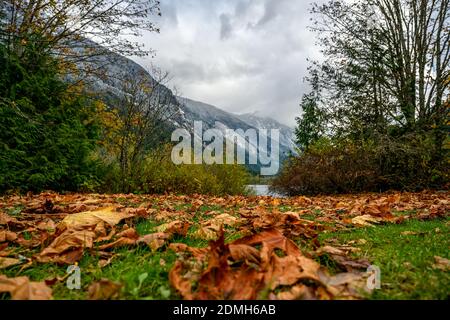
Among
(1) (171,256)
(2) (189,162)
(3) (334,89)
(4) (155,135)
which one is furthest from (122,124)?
(1) (171,256)

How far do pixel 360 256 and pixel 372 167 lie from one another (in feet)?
38.9

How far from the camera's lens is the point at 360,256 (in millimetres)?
1608

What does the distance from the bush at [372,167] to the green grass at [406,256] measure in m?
9.98

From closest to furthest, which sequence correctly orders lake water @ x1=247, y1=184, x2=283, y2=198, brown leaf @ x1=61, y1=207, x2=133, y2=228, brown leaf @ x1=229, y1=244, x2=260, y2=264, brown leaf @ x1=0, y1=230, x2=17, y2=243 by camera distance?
brown leaf @ x1=229, y1=244, x2=260, y2=264 < brown leaf @ x1=0, y1=230, x2=17, y2=243 < brown leaf @ x1=61, y1=207, x2=133, y2=228 < lake water @ x1=247, y1=184, x2=283, y2=198

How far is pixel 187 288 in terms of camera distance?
1102 millimetres

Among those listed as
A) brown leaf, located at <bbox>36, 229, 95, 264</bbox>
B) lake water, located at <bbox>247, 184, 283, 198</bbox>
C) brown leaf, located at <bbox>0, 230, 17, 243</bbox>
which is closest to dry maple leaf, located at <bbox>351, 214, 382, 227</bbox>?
brown leaf, located at <bbox>36, 229, 95, 264</bbox>

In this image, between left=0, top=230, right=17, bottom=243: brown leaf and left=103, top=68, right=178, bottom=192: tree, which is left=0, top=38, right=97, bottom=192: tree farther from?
left=0, top=230, right=17, bottom=243: brown leaf

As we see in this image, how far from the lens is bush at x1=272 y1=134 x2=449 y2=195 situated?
1129 cm

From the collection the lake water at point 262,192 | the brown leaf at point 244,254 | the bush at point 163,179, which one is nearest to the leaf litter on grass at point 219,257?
the brown leaf at point 244,254

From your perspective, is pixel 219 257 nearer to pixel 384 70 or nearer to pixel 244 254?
pixel 244 254

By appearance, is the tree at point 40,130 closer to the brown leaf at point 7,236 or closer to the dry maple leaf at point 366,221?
the brown leaf at point 7,236

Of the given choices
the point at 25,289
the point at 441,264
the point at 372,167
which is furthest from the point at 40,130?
the point at 372,167

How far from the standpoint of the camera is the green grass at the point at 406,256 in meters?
1.10
